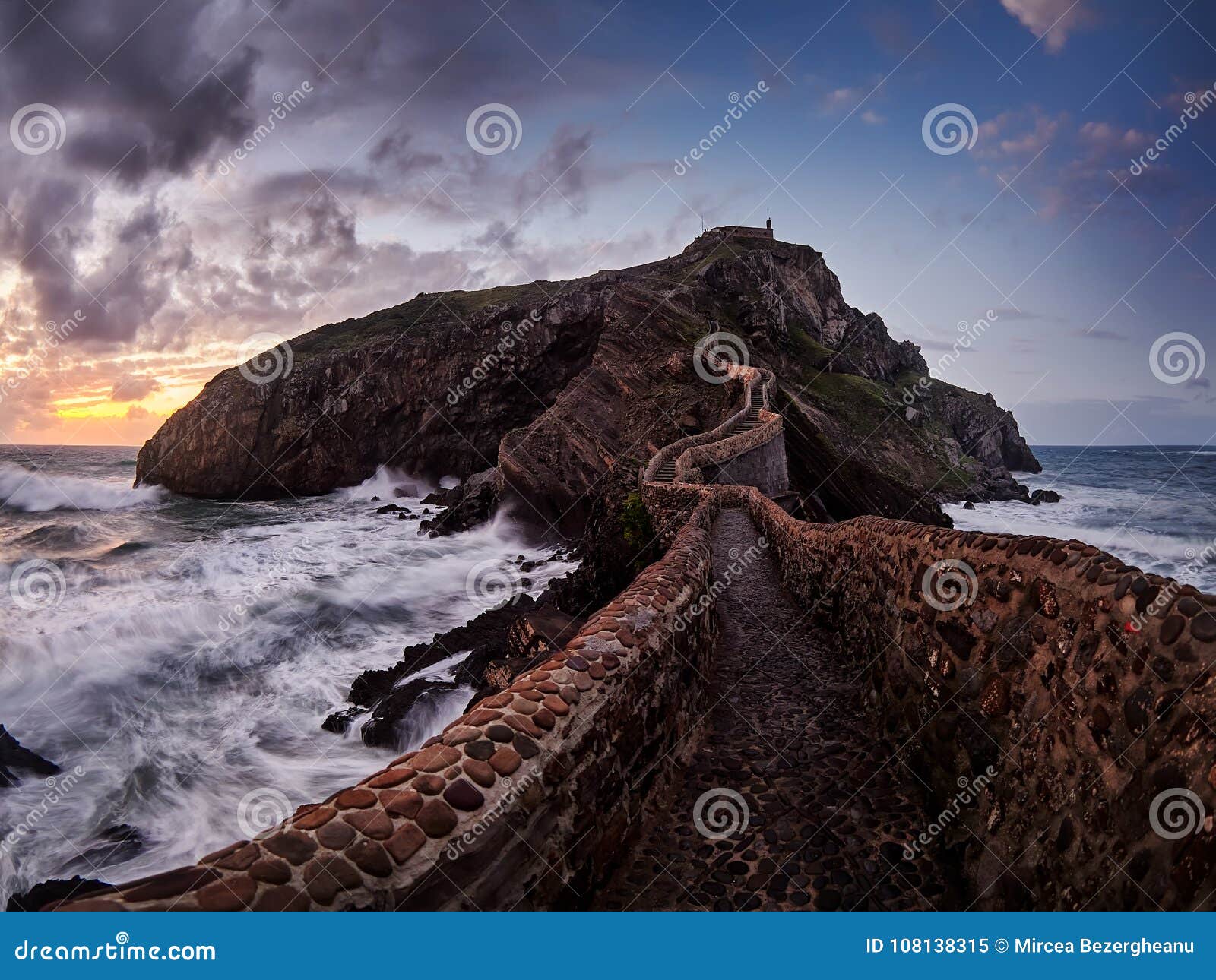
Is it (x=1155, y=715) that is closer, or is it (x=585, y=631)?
(x=1155, y=715)

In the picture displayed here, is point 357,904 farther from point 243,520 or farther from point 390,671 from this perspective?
point 243,520

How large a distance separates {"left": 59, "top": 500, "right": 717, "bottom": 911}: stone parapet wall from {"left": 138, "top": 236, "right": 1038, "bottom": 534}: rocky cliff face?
24.0m

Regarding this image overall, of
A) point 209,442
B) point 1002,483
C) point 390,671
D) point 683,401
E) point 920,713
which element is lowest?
point 209,442

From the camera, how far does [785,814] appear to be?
15.3ft

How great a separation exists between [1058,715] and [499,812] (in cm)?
292

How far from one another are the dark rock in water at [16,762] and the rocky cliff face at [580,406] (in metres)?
21.4

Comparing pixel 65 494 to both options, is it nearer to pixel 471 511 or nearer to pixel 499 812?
pixel 471 511

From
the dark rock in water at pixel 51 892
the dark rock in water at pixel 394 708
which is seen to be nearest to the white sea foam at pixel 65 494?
the dark rock in water at pixel 394 708

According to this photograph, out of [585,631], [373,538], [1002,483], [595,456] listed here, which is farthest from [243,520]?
[1002,483]

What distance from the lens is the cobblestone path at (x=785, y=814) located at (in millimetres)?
3930

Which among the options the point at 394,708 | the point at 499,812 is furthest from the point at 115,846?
the point at 499,812

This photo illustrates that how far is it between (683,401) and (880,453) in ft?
68.4

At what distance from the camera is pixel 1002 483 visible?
195 feet

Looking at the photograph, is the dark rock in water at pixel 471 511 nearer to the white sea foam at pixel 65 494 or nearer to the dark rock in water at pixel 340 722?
the dark rock in water at pixel 340 722
